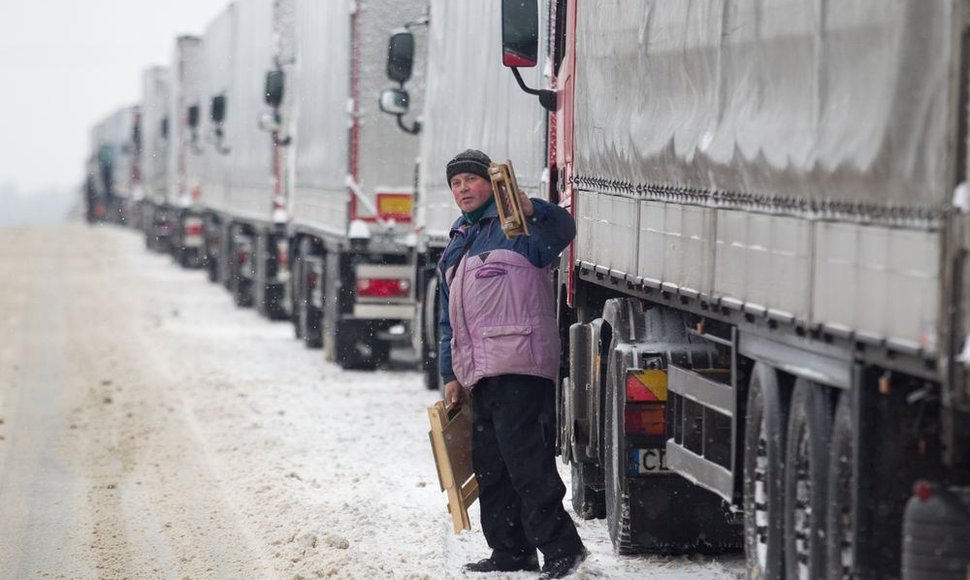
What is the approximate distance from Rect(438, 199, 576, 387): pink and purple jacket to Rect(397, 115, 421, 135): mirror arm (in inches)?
378

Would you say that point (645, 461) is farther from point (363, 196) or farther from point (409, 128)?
point (363, 196)

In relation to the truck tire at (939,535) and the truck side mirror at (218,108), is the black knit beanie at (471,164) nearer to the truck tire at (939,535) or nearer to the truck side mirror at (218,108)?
the truck tire at (939,535)

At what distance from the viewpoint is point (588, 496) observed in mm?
9617

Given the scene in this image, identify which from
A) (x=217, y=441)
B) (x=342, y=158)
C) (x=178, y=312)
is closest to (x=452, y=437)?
(x=217, y=441)

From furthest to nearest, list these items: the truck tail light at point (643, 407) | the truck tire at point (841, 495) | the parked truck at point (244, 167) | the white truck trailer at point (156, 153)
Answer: the white truck trailer at point (156, 153)
the parked truck at point (244, 167)
the truck tail light at point (643, 407)
the truck tire at point (841, 495)

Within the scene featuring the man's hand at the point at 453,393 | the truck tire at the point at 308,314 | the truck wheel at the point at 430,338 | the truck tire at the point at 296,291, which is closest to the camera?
the man's hand at the point at 453,393

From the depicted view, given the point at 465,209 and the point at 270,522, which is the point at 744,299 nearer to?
the point at 465,209

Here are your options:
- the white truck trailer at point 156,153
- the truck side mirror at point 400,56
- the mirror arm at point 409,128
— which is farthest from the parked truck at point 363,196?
the white truck trailer at point 156,153

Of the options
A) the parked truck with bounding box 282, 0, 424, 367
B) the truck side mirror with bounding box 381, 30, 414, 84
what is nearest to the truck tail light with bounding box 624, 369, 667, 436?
the truck side mirror with bounding box 381, 30, 414, 84

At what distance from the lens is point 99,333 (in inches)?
912

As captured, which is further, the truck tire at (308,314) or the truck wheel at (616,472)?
the truck tire at (308,314)

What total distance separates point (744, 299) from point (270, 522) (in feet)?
13.5

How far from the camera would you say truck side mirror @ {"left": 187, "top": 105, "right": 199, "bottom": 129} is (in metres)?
38.7

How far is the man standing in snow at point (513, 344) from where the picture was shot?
7.59m
